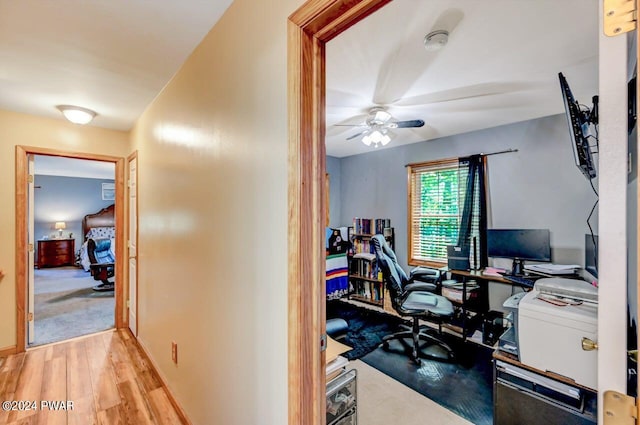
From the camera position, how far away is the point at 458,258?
3361 millimetres

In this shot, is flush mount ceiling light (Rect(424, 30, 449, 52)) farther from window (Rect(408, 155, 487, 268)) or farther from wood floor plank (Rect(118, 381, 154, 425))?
wood floor plank (Rect(118, 381, 154, 425))

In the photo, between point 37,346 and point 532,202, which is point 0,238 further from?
point 532,202

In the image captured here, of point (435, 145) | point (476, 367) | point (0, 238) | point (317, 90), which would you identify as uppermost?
point (435, 145)

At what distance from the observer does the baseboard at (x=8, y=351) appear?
2723 millimetres

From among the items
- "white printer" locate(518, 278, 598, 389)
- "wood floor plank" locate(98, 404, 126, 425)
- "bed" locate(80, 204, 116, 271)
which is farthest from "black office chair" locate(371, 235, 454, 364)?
"bed" locate(80, 204, 116, 271)

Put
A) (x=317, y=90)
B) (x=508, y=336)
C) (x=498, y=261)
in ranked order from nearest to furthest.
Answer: (x=317, y=90) < (x=508, y=336) < (x=498, y=261)

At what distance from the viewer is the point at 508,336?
60.0 inches

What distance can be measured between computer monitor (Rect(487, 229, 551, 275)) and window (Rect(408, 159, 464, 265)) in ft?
1.80

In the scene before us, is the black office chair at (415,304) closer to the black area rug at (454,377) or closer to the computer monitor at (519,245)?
the black area rug at (454,377)

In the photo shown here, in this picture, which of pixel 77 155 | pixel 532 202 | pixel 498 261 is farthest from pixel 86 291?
pixel 532 202

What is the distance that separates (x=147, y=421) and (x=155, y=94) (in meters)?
2.46

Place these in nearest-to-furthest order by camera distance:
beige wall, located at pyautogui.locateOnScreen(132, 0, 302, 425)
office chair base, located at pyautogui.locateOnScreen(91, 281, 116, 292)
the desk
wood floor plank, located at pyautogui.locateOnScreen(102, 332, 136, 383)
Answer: beige wall, located at pyautogui.locateOnScreen(132, 0, 302, 425) < wood floor plank, located at pyautogui.locateOnScreen(102, 332, 136, 383) < the desk < office chair base, located at pyautogui.locateOnScreen(91, 281, 116, 292)

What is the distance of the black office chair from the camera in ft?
8.82

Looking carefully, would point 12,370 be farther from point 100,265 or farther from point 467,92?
point 467,92
